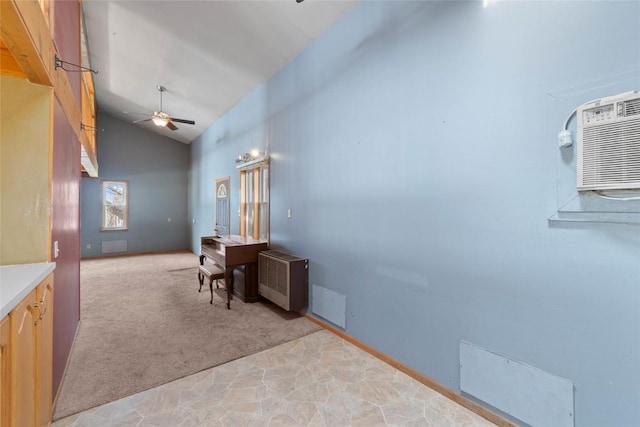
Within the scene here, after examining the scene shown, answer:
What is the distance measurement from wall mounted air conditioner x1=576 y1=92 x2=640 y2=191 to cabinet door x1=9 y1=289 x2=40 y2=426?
2.68m

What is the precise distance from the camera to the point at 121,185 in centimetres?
810

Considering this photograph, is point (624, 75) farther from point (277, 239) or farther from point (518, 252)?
point (277, 239)

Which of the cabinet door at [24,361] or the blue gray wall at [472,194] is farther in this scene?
the blue gray wall at [472,194]

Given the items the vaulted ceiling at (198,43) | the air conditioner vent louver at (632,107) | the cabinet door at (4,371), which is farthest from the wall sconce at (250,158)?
the air conditioner vent louver at (632,107)

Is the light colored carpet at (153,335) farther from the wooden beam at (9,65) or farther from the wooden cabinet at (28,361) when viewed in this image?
the wooden beam at (9,65)

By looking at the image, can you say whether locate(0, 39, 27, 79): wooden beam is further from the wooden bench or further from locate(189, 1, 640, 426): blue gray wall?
the wooden bench

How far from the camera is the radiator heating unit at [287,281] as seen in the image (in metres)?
3.33

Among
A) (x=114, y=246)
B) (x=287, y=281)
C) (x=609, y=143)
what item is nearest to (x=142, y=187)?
(x=114, y=246)

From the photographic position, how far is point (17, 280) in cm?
131

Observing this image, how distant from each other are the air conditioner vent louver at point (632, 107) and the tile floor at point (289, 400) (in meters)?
1.92

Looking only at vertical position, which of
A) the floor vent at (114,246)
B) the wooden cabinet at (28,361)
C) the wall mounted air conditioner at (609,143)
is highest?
the wall mounted air conditioner at (609,143)

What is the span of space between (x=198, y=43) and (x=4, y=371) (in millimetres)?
4079

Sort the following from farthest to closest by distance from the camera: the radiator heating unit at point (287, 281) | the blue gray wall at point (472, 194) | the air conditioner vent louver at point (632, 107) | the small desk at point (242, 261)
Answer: the small desk at point (242, 261), the radiator heating unit at point (287, 281), the blue gray wall at point (472, 194), the air conditioner vent louver at point (632, 107)

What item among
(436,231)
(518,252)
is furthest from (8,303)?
(518,252)
